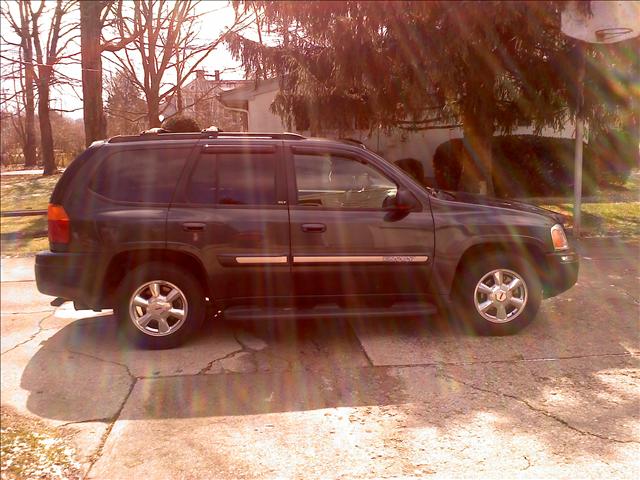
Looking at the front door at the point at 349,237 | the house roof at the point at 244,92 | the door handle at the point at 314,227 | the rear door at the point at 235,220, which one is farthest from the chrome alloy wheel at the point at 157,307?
the house roof at the point at 244,92

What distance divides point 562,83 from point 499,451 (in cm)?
826

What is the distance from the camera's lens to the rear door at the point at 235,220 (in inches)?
196

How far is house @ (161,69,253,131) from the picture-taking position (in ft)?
75.4

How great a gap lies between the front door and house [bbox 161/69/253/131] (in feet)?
56.8

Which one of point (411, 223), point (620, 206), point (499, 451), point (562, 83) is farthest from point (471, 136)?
point (499, 451)

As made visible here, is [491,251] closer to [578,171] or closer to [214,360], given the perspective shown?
[214,360]

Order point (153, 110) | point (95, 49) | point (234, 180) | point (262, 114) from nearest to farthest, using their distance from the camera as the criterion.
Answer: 1. point (234, 180)
2. point (95, 49)
3. point (262, 114)
4. point (153, 110)

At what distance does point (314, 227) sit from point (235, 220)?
0.66m

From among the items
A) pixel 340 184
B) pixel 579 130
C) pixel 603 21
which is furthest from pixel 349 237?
pixel 579 130

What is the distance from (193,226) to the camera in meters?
4.96

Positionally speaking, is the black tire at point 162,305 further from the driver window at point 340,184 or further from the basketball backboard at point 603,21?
the basketball backboard at point 603,21

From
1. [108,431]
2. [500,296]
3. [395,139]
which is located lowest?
[108,431]

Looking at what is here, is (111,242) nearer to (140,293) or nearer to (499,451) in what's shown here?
(140,293)

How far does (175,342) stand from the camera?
5078 mm
